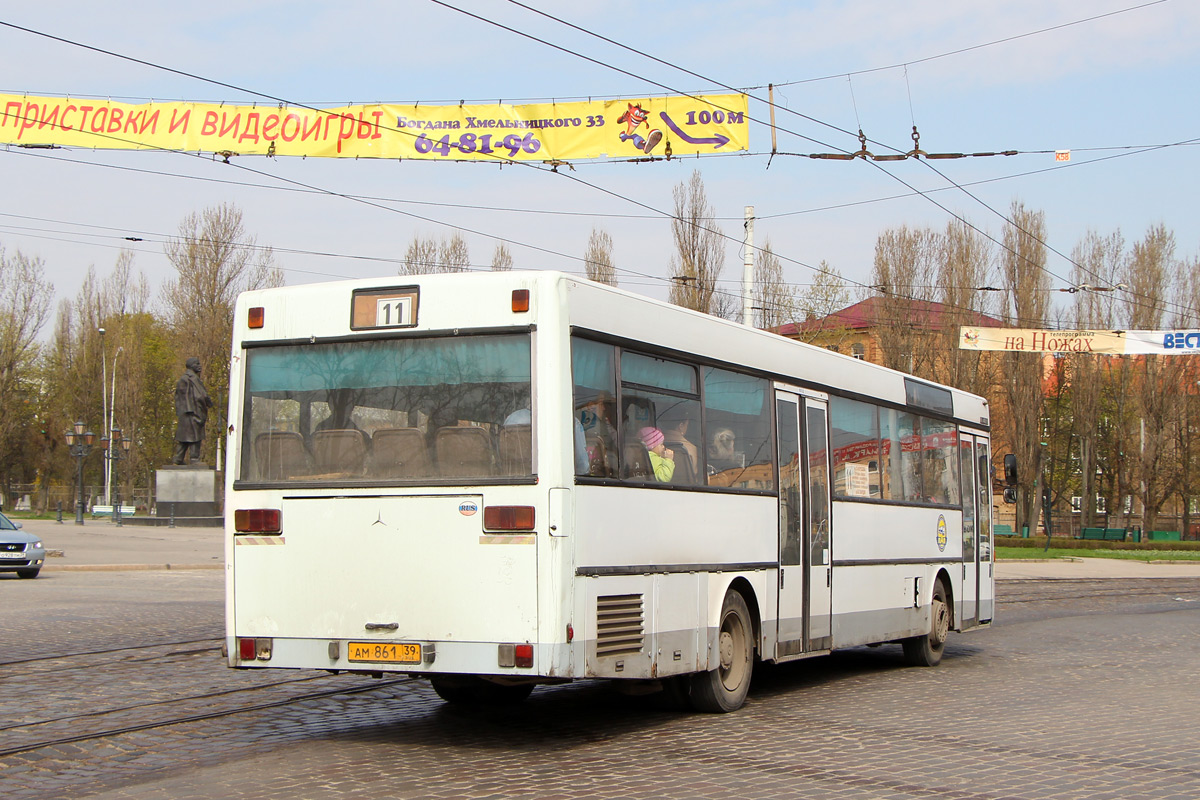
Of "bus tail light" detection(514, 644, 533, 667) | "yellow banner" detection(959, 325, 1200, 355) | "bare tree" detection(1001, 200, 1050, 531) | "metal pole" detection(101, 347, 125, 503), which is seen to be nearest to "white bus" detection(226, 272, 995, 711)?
"bus tail light" detection(514, 644, 533, 667)

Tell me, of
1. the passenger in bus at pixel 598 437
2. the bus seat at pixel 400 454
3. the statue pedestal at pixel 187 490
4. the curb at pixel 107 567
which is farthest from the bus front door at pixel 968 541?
the statue pedestal at pixel 187 490

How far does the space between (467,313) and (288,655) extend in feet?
7.88

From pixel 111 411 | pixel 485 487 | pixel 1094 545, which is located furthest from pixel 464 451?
pixel 111 411

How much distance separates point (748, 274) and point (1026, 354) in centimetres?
3490

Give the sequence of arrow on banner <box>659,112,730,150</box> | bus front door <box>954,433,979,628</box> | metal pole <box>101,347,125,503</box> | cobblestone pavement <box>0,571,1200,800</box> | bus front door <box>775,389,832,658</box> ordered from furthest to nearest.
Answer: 1. metal pole <box>101,347,125,503</box>
2. arrow on banner <box>659,112,730,150</box>
3. bus front door <box>954,433,979,628</box>
4. bus front door <box>775,389,832,658</box>
5. cobblestone pavement <box>0,571,1200,800</box>

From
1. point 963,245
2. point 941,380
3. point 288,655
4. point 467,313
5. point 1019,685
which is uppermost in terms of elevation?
point 963,245

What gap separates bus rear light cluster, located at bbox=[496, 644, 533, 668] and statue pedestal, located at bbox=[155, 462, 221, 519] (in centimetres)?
3721

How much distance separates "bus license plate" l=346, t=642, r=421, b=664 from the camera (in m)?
7.76

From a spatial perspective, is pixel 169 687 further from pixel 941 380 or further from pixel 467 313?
pixel 941 380

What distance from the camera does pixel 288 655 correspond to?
808cm

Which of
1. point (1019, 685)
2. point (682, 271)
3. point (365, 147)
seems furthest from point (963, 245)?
point (1019, 685)

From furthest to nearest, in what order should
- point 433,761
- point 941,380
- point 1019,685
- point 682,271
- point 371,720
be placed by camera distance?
point 941,380
point 682,271
point 1019,685
point 371,720
point 433,761

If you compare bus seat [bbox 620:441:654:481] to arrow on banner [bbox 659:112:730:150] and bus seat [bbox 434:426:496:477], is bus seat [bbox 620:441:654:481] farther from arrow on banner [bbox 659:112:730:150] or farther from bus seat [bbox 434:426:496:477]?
arrow on banner [bbox 659:112:730:150]

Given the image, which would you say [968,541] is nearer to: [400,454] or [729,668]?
[729,668]
